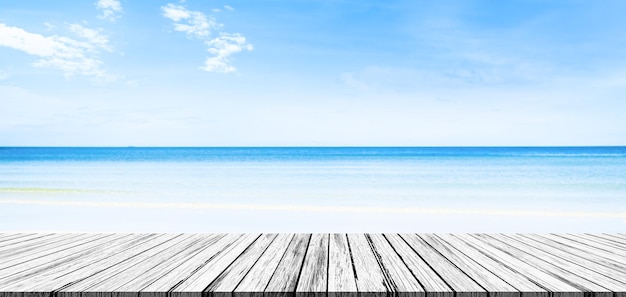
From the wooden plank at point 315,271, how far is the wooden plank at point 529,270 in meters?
1.04

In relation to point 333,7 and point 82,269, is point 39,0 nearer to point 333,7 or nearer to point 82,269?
point 333,7

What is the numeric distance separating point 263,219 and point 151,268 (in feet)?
18.7

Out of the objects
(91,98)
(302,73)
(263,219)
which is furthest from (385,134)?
(263,219)

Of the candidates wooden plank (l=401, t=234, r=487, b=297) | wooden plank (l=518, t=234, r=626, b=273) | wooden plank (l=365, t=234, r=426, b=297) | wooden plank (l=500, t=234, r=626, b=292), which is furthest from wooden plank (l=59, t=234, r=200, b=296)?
wooden plank (l=518, t=234, r=626, b=273)

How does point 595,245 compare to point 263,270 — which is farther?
point 595,245

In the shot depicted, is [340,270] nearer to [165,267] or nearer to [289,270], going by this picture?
[289,270]

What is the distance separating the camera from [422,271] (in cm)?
233

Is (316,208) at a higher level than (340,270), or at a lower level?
lower

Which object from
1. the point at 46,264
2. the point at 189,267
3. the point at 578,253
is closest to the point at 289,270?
the point at 189,267

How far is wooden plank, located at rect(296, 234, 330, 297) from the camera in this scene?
6.47ft

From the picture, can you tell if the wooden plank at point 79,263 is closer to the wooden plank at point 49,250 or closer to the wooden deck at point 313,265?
the wooden deck at point 313,265

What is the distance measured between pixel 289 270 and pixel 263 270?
0.14 m

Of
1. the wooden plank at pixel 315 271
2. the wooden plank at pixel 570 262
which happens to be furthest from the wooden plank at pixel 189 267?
the wooden plank at pixel 570 262

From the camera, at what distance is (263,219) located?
316 inches
